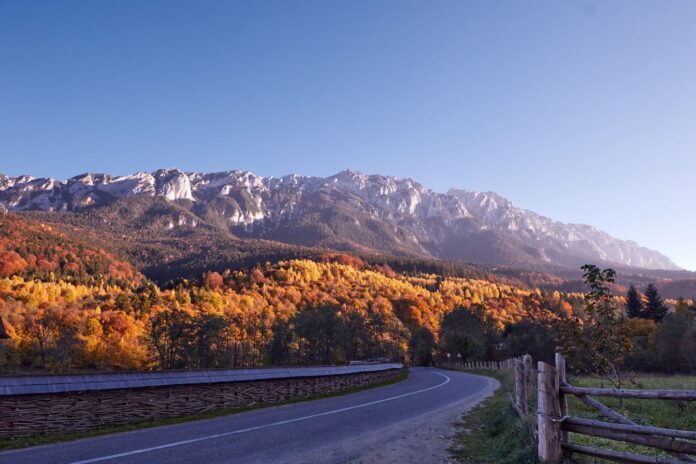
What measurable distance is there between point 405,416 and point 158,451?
9291 millimetres

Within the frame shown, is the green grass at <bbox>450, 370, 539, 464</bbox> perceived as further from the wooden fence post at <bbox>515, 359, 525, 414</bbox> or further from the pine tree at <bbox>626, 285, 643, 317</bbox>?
the pine tree at <bbox>626, 285, 643, 317</bbox>

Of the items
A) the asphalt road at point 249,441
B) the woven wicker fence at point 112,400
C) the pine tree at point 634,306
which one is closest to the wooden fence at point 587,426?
the asphalt road at point 249,441

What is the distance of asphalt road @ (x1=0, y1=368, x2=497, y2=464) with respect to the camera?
970cm

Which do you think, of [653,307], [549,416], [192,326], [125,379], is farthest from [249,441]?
[653,307]

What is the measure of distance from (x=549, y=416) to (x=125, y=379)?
1328 centimetres

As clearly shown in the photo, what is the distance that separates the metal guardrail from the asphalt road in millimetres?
2067

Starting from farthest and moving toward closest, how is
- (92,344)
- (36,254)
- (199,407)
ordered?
(36,254), (92,344), (199,407)

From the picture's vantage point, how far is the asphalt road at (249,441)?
9.70 meters

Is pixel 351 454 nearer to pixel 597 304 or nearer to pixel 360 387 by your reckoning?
pixel 597 304

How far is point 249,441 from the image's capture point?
11.5 metres

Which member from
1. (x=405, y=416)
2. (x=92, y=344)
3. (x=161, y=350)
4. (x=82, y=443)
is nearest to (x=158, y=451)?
(x=82, y=443)

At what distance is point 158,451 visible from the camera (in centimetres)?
1034

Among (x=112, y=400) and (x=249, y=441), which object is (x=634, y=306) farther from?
(x=112, y=400)

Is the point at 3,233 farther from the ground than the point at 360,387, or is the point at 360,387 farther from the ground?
the point at 3,233
